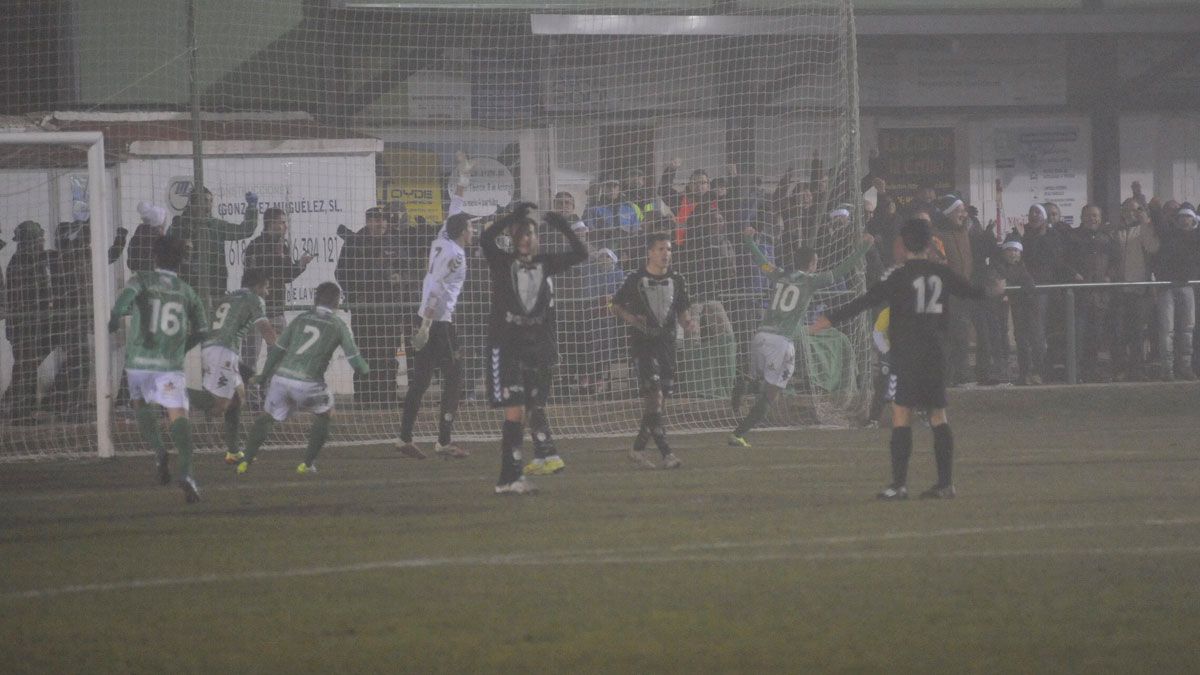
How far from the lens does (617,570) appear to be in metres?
7.82

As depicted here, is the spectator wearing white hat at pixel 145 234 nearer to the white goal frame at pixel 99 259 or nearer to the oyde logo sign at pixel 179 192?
the oyde logo sign at pixel 179 192

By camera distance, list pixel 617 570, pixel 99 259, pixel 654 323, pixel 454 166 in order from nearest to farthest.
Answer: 1. pixel 617 570
2. pixel 654 323
3. pixel 99 259
4. pixel 454 166

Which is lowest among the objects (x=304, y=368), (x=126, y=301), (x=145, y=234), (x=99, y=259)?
(x=304, y=368)

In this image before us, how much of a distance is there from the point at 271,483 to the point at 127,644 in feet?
20.3

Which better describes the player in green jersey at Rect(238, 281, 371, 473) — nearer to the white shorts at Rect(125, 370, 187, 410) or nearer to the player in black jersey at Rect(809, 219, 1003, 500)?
the white shorts at Rect(125, 370, 187, 410)

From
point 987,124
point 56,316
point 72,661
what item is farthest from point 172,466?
point 987,124

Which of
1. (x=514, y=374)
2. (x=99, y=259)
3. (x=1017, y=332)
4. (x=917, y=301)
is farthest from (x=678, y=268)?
(x=917, y=301)

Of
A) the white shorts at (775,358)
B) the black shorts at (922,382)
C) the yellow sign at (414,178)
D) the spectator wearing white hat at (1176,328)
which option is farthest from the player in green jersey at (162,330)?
the spectator wearing white hat at (1176,328)

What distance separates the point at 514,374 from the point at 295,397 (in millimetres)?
2688

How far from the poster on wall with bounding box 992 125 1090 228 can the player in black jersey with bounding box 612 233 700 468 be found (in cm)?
1165

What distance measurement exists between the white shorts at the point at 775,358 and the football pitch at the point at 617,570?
215 centimetres

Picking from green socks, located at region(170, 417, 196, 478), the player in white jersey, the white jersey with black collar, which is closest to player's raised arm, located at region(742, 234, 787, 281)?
the player in white jersey

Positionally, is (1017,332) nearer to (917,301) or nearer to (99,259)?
(917,301)

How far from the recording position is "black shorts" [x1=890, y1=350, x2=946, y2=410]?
10594 mm
